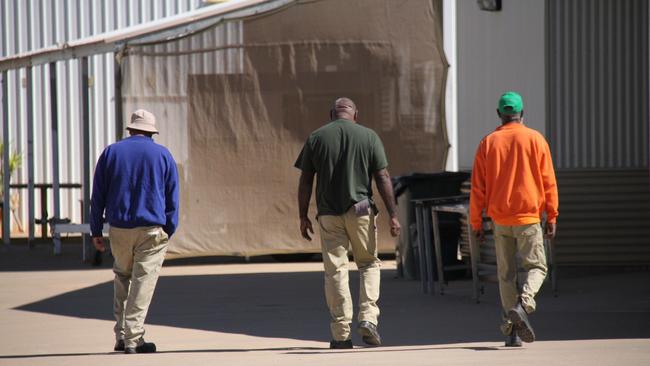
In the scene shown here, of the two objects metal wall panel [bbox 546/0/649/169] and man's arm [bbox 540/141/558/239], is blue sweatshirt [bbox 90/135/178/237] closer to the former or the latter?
man's arm [bbox 540/141/558/239]

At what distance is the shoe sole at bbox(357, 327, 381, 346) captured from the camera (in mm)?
8609

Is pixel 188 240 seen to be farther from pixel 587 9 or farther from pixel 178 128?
pixel 587 9

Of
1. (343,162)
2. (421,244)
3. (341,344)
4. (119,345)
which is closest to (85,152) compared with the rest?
(421,244)

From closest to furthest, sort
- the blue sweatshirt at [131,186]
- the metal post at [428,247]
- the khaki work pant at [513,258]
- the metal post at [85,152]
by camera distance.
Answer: the khaki work pant at [513,258]
the blue sweatshirt at [131,186]
the metal post at [428,247]
the metal post at [85,152]

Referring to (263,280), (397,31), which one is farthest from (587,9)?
(263,280)

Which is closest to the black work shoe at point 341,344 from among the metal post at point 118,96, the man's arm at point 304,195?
the man's arm at point 304,195

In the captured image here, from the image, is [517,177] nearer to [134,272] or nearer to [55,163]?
[134,272]

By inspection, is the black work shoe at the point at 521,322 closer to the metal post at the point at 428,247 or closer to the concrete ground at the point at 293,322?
the concrete ground at the point at 293,322

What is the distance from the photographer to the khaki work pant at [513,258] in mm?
8445

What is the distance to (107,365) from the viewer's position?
26.3 ft

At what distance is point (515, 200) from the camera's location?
8.45 metres

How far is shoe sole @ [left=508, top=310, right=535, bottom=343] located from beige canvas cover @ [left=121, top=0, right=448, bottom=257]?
8.20m

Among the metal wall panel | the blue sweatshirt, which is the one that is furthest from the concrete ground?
the metal wall panel

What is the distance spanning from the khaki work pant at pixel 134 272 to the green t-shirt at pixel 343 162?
121cm
